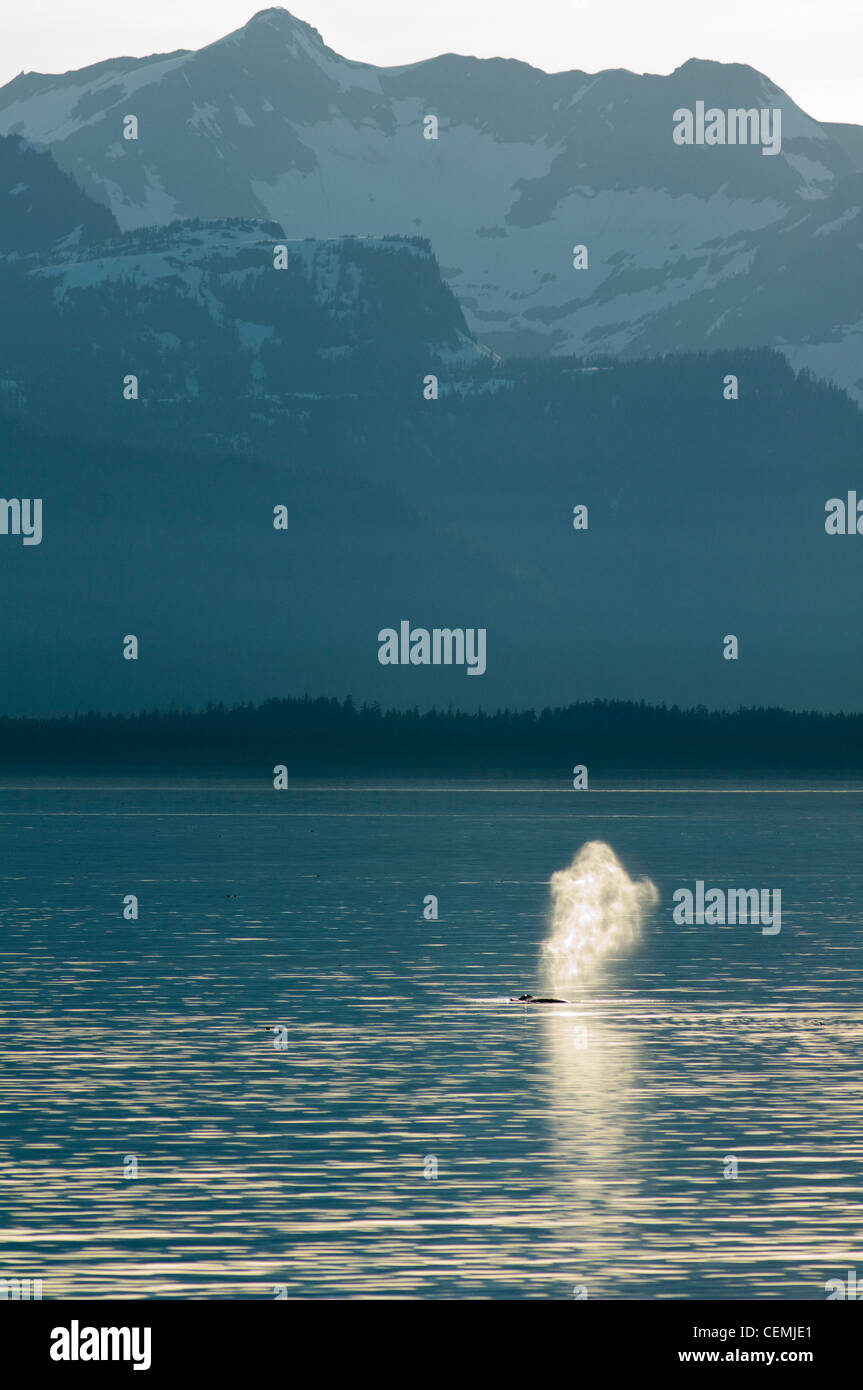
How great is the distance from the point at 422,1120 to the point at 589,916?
8926 cm

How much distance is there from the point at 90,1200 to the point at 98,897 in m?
103

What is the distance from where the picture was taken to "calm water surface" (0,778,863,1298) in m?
41.8

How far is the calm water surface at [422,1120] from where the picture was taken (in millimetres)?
41750

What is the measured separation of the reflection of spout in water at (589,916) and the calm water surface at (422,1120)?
1809mm

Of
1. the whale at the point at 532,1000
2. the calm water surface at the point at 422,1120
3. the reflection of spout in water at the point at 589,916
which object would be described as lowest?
the calm water surface at the point at 422,1120

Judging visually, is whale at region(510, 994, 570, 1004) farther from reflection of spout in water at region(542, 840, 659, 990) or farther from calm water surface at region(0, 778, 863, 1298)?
reflection of spout in water at region(542, 840, 659, 990)

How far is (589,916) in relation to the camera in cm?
14625

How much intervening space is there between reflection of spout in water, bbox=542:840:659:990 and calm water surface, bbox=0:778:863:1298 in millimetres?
1809
